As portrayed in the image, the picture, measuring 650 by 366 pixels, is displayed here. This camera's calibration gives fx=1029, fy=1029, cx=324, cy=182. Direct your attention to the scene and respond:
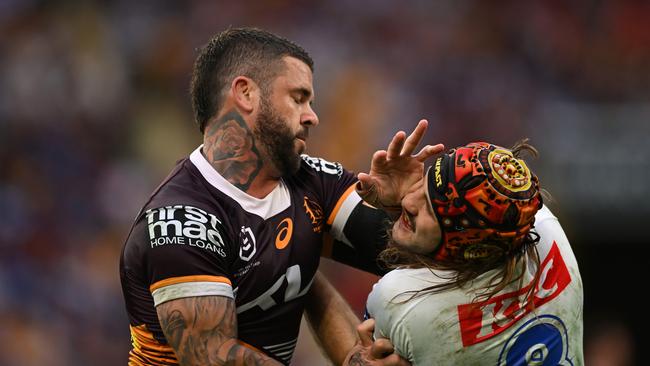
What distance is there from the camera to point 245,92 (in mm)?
4625

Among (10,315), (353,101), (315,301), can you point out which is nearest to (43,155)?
(10,315)

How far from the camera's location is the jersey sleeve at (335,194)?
16.1 ft

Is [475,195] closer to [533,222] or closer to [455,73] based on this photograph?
[533,222]

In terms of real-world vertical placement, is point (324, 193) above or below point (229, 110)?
below

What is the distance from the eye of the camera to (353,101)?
470 inches

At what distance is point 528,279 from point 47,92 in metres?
9.12

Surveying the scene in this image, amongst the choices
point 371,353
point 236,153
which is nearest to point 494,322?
point 371,353

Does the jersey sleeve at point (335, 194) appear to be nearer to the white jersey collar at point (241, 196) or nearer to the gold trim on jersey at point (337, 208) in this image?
the gold trim on jersey at point (337, 208)

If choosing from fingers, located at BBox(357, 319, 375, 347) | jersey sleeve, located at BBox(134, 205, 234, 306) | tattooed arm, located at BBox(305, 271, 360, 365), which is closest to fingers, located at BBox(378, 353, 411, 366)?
fingers, located at BBox(357, 319, 375, 347)

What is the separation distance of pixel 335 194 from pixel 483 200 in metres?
1.39

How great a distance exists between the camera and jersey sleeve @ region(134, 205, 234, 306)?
4.19m

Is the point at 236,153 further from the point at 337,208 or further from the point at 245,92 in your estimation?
the point at 337,208

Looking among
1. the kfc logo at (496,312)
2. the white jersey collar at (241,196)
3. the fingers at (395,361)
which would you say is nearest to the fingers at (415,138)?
the white jersey collar at (241,196)

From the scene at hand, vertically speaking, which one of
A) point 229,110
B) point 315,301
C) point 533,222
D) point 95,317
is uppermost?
point 229,110
